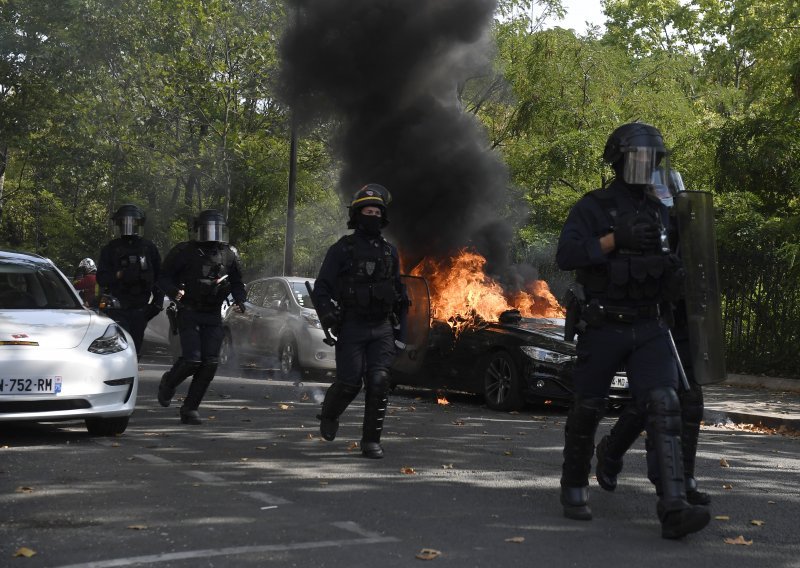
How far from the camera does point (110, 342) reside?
8.38m

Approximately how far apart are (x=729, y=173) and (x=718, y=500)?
12037mm

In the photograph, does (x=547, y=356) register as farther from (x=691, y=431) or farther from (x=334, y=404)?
(x=691, y=431)

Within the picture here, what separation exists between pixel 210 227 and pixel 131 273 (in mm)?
1452

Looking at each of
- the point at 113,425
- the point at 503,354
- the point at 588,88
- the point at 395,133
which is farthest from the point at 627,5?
the point at 113,425

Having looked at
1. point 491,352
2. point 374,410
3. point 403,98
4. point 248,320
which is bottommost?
point 374,410

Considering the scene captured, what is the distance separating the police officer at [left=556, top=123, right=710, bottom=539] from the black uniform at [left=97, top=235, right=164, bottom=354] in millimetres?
6170

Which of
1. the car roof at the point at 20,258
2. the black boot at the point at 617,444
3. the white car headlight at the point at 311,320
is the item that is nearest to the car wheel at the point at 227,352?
the white car headlight at the point at 311,320

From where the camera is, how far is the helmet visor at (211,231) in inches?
389

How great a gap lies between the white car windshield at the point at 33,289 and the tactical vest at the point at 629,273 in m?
4.78

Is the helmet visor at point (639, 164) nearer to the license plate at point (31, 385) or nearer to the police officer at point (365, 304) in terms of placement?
the police officer at point (365, 304)

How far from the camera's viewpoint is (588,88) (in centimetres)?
2234

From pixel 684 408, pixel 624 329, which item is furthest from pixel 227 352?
pixel 624 329

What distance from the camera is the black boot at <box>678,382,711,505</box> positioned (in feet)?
19.0

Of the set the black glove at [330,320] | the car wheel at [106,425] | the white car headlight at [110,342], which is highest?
the black glove at [330,320]
